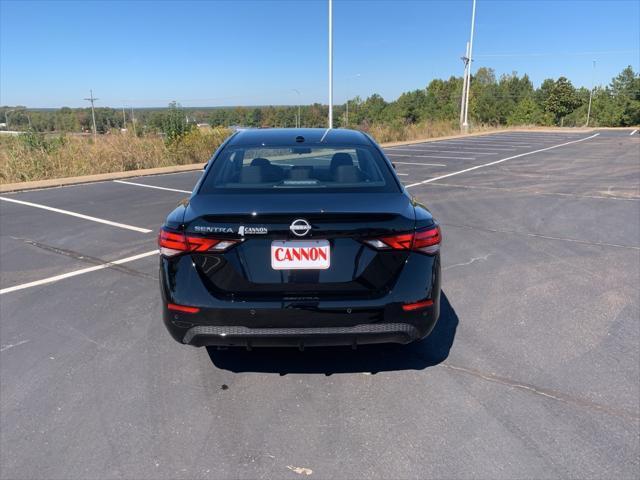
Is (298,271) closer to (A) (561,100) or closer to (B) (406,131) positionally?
(B) (406,131)

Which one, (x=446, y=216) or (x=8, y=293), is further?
(x=446, y=216)

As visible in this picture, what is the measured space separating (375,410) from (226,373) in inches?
40.9

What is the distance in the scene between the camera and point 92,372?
3.30m

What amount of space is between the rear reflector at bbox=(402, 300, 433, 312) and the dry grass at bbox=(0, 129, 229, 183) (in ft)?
40.0

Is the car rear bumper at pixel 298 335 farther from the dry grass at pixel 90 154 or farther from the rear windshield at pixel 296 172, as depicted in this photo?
the dry grass at pixel 90 154

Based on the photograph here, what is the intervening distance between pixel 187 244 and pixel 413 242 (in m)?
1.27

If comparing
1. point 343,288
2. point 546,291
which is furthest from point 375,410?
point 546,291

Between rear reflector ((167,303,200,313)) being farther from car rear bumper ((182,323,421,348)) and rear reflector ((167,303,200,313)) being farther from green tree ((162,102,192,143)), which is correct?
green tree ((162,102,192,143))

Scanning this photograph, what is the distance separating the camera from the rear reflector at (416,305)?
111 inches

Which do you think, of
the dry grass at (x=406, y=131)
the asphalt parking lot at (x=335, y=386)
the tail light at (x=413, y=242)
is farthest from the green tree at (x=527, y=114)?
the tail light at (x=413, y=242)

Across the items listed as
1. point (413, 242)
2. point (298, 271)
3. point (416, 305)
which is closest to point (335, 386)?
point (416, 305)

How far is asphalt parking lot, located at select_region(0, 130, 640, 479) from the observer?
2494 mm

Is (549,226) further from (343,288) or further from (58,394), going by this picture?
(58,394)

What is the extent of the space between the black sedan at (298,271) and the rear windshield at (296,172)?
244mm
